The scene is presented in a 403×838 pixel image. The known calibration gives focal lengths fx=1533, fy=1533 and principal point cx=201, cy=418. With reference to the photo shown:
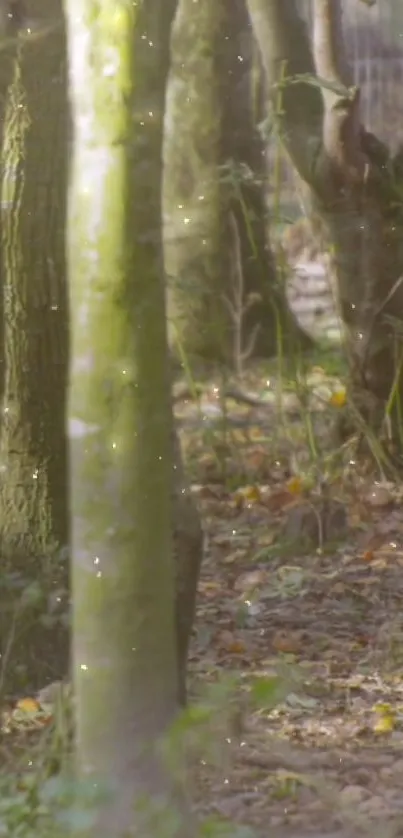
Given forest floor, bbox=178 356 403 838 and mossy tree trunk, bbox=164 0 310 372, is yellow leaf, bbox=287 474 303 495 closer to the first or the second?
forest floor, bbox=178 356 403 838

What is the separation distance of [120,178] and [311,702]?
222 cm

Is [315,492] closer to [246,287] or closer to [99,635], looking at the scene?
[246,287]

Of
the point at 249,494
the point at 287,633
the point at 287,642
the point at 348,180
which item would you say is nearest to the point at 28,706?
the point at 287,642

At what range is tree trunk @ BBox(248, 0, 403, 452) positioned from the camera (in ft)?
23.1

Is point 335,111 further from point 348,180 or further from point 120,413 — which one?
point 120,413

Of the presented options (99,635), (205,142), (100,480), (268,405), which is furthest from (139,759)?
(205,142)

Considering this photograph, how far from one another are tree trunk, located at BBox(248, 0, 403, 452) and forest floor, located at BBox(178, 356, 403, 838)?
297 mm

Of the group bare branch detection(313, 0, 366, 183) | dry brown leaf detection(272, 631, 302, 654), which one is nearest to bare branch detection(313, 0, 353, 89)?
bare branch detection(313, 0, 366, 183)

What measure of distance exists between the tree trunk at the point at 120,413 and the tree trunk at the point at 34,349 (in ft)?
3.56

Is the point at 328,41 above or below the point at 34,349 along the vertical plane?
above

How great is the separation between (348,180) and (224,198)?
697 millimetres

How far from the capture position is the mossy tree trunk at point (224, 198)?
23.2 ft

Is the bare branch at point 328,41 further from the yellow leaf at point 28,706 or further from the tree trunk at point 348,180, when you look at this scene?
the yellow leaf at point 28,706

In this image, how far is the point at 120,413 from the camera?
10.2 feet
